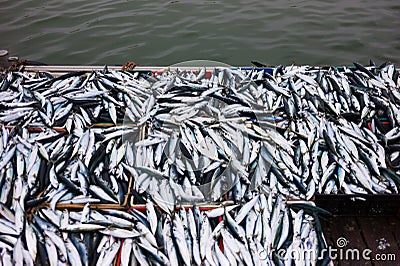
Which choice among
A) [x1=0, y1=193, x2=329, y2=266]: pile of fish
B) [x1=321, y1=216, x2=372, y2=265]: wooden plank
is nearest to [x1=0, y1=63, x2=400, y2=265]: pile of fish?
[x1=0, y1=193, x2=329, y2=266]: pile of fish

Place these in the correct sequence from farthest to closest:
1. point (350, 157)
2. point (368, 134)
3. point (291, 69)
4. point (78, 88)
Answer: point (291, 69), point (78, 88), point (368, 134), point (350, 157)

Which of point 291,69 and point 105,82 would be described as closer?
point 105,82

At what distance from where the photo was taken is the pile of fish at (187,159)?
291 centimetres

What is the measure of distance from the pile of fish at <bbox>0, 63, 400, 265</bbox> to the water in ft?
11.1

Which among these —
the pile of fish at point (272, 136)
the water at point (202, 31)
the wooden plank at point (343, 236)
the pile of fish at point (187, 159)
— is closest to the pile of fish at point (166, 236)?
the pile of fish at point (187, 159)

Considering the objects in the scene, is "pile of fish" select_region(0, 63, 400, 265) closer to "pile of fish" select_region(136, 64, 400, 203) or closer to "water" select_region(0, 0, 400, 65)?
"pile of fish" select_region(136, 64, 400, 203)

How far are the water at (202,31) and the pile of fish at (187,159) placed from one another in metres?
3.37

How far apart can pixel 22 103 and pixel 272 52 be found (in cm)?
598

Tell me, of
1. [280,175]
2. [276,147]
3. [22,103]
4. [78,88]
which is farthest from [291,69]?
[22,103]

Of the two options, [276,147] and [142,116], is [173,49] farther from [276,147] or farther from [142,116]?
[276,147]

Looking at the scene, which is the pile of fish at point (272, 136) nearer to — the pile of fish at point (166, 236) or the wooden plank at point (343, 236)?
the pile of fish at point (166, 236)

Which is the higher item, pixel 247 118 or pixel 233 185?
pixel 247 118

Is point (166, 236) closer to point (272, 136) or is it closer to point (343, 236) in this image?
point (272, 136)

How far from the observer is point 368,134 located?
12.7ft
